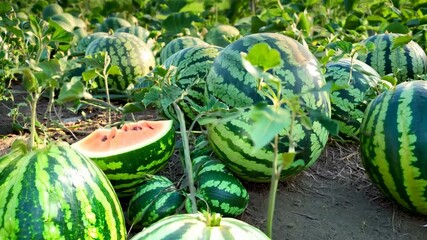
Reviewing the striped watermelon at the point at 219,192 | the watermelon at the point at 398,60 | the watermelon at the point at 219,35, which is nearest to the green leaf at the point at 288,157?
the striped watermelon at the point at 219,192

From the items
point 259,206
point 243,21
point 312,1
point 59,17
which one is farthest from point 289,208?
point 59,17

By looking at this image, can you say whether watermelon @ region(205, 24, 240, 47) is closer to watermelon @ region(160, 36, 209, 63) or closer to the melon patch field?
watermelon @ region(160, 36, 209, 63)

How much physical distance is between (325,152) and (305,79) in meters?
0.81

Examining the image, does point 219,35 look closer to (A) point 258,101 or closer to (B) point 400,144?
(A) point 258,101

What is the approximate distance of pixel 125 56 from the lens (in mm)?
4328

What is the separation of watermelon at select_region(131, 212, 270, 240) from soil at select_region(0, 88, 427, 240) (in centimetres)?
93

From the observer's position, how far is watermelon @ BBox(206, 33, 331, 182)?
2.45m

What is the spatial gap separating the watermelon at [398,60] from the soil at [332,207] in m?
0.83

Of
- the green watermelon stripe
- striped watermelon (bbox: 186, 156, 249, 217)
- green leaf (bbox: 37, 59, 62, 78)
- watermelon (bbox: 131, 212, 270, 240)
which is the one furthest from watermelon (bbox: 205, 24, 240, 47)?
watermelon (bbox: 131, 212, 270, 240)

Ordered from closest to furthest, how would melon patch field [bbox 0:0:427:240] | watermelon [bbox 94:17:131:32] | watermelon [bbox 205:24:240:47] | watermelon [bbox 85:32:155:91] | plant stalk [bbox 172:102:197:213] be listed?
melon patch field [bbox 0:0:427:240], plant stalk [bbox 172:102:197:213], watermelon [bbox 85:32:155:91], watermelon [bbox 205:24:240:47], watermelon [bbox 94:17:131:32]

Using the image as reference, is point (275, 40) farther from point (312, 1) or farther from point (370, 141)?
point (312, 1)

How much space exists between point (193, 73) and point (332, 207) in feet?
3.23

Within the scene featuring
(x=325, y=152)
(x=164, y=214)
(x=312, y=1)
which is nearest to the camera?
(x=164, y=214)

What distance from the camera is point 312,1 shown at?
5461mm
